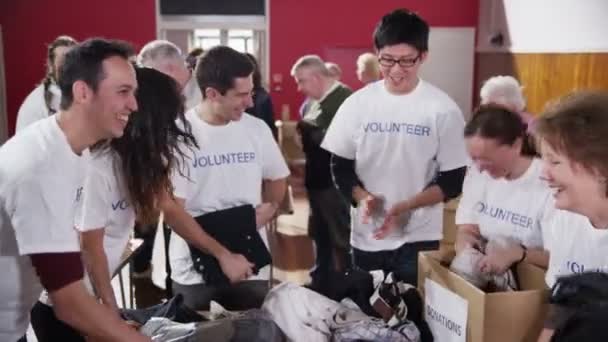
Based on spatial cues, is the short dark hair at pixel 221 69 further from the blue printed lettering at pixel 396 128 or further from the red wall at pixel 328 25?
the red wall at pixel 328 25

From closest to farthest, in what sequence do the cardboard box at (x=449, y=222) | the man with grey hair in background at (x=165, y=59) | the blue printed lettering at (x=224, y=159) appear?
the blue printed lettering at (x=224, y=159) < the man with grey hair in background at (x=165, y=59) < the cardboard box at (x=449, y=222)

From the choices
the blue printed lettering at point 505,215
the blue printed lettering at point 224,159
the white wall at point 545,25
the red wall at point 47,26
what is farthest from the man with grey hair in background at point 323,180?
the red wall at point 47,26

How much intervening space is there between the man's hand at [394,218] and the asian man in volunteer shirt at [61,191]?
986 mm

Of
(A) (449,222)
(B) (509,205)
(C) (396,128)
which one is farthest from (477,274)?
(A) (449,222)

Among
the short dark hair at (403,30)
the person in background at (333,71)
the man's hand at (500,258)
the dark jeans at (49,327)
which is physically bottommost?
the dark jeans at (49,327)

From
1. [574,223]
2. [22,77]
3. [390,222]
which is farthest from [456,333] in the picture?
[22,77]

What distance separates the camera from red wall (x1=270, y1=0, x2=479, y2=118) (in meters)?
7.73

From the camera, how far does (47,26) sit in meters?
7.60

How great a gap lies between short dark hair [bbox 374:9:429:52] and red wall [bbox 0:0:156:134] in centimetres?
618

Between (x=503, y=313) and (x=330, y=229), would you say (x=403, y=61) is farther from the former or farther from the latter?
(x=330, y=229)

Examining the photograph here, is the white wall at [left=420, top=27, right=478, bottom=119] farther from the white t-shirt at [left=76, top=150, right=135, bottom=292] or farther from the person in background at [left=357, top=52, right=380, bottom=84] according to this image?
the white t-shirt at [left=76, top=150, right=135, bottom=292]

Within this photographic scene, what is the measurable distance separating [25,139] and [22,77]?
714 centimetres

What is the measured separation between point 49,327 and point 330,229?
2454 millimetres

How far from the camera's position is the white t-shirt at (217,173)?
73.8 inches
